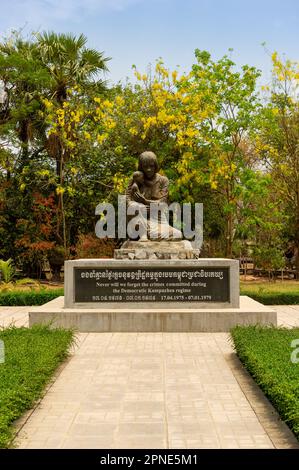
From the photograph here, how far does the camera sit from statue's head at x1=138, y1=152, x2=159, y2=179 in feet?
38.3

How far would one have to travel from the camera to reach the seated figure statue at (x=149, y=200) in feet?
37.0

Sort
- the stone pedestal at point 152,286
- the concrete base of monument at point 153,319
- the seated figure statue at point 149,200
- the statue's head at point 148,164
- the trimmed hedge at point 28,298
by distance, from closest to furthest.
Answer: the concrete base of monument at point 153,319 → the stone pedestal at point 152,286 → the seated figure statue at point 149,200 → the statue's head at point 148,164 → the trimmed hedge at point 28,298

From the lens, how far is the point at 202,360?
7770 millimetres

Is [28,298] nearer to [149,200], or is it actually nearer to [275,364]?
[149,200]

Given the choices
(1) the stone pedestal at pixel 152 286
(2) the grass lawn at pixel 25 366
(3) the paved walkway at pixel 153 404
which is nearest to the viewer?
(3) the paved walkway at pixel 153 404

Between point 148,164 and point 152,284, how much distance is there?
2580 millimetres

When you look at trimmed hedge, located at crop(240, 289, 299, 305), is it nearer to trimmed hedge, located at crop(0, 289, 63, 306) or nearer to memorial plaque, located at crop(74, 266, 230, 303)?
memorial plaque, located at crop(74, 266, 230, 303)

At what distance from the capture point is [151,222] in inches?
453

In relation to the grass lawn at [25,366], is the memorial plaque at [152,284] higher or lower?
higher

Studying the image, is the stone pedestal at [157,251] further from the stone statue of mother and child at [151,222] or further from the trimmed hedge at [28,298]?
the trimmed hedge at [28,298]

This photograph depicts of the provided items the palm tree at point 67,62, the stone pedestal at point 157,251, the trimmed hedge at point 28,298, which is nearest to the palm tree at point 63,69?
the palm tree at point 67,62

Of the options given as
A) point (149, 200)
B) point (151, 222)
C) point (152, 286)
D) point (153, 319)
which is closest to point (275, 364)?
point (153, 319)

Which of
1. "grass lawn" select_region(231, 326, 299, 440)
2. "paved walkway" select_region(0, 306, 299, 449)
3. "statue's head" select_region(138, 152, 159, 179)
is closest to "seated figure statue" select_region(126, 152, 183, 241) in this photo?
"statue's head" select_region(138, 152, 159, 179)
